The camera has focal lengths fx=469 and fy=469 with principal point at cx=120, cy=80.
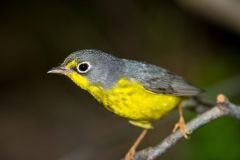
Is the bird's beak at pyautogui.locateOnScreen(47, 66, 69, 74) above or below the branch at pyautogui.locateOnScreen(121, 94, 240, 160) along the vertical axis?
above

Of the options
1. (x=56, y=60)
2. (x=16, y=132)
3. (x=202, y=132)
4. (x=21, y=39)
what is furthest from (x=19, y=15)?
(x=202, y=132)

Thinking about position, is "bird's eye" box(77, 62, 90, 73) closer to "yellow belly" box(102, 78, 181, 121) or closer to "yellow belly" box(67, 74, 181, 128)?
"yellow belly" box(67, 74, 181, 128)

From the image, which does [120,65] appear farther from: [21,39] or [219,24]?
[21,39]

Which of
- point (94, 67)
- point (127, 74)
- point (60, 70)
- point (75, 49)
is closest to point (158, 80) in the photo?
point (127, 74)

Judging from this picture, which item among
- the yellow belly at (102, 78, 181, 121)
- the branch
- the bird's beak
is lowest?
the branch

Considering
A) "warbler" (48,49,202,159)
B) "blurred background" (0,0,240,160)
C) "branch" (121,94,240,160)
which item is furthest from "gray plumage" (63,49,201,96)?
"blurred background" (0,0,240,160)

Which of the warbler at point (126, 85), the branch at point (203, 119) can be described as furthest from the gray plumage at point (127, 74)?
the branch at point (203, 119)

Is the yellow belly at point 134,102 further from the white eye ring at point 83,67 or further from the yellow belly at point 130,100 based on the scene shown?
the white eye ring at point 83,67
